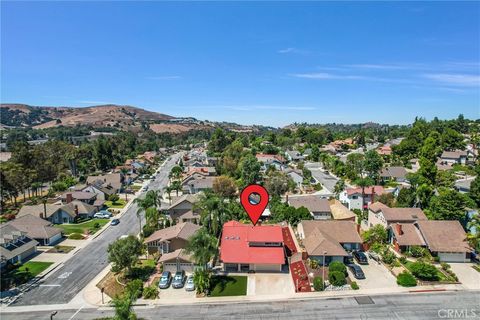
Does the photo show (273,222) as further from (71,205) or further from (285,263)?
(71,205)

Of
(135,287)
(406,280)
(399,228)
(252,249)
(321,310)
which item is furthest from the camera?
(399,228)

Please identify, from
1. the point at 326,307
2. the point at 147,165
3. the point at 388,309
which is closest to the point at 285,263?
the point at 326,307

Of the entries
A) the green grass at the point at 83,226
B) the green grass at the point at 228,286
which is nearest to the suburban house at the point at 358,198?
the green grass at the point at 228,286

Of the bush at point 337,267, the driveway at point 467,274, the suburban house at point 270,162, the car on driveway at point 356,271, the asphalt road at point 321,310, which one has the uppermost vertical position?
the suburban house at point 270,162

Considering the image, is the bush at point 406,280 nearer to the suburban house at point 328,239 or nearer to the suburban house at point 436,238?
the suburban house at point 328,239

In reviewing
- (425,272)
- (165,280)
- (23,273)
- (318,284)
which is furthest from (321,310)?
(23,273)

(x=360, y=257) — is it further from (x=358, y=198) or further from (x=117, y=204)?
(x=117, y=204)
